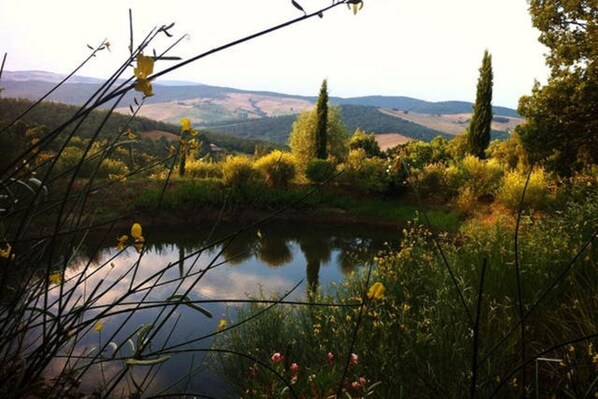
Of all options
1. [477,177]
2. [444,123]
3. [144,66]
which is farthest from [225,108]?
[144,66]

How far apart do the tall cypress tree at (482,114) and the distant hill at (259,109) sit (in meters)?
15.1

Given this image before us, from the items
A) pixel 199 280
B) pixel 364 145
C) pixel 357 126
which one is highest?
pixel 199 280

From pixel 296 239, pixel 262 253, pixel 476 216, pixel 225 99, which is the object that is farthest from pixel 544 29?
pixel 225 99

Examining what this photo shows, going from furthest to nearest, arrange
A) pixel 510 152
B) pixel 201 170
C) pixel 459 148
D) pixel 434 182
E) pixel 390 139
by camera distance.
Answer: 1. pixel 390 139
2. pixel 459 148
3. pixel 510 152
4. pixel 201 170
5. pixel 434 182

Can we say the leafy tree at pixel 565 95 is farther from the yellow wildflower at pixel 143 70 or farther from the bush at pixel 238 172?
the yellow wildflower at pixel 143 70

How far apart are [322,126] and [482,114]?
5.69 meters

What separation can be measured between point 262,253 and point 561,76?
298 inches

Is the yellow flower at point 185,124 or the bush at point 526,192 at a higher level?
the yellow flower at point 185,124

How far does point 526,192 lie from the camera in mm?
8555

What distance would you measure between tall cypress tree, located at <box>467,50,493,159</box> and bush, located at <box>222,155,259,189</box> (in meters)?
8.30

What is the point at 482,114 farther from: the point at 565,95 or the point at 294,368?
the point at 294,368

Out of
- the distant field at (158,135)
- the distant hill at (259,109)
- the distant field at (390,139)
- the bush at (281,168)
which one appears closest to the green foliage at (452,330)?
the bush at (281,168)

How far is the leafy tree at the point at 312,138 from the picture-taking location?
1565 centimetres

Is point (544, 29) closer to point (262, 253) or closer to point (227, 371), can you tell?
point (262, 253)
